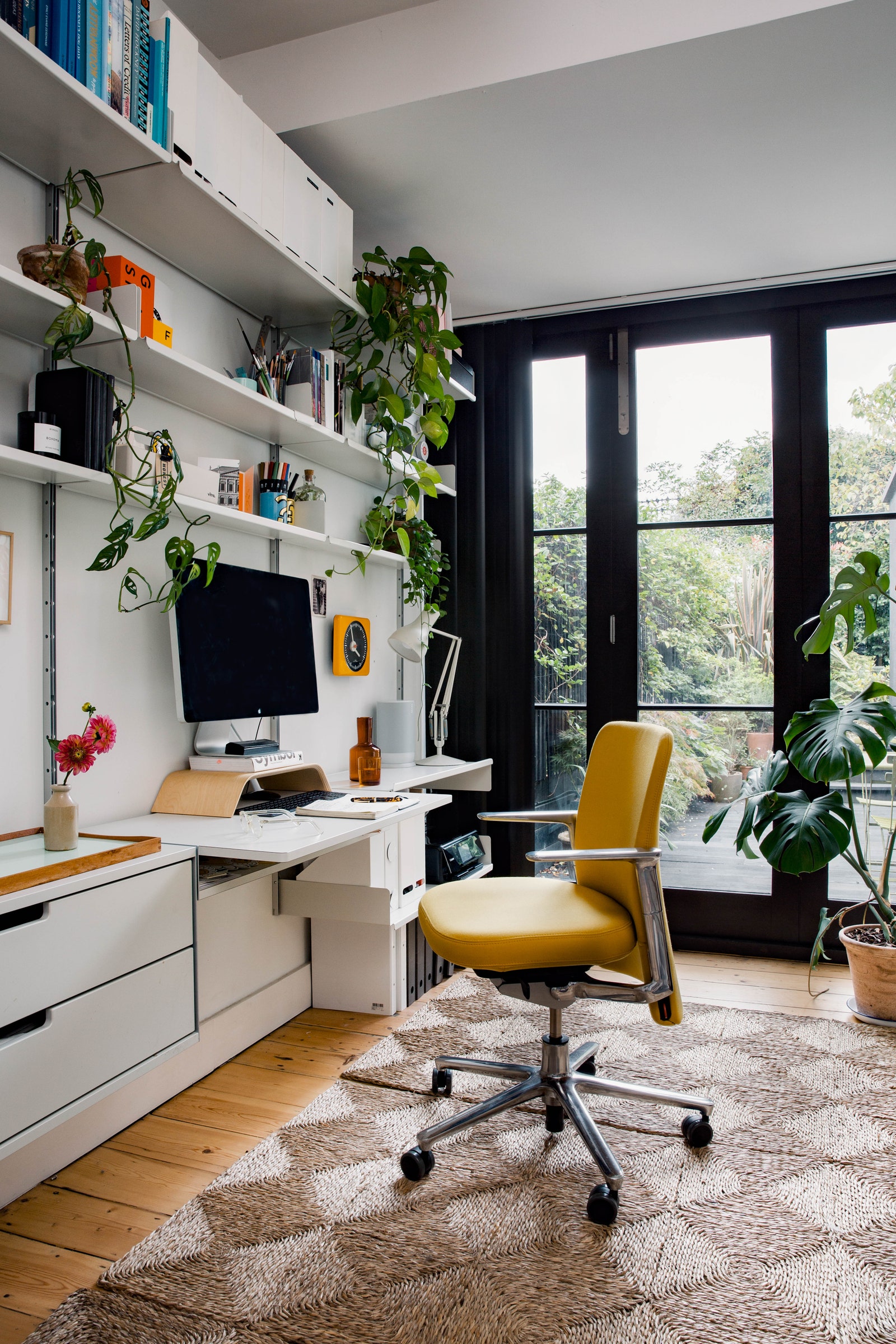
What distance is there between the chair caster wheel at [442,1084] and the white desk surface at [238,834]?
66 cm

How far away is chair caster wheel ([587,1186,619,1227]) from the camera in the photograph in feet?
5.56

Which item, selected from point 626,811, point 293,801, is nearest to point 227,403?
point 293,801

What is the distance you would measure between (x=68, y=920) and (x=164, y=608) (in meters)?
1.02

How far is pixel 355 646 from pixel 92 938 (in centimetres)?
187

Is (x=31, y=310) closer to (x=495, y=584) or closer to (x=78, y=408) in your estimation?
(x=78, y=408)

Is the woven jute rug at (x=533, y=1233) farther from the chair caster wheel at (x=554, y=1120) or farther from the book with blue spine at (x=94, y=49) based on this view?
the book with blue spine at (x=94, y=49)

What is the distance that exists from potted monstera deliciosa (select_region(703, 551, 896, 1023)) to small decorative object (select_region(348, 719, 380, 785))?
1.21 meters

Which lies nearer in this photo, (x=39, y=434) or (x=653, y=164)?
(x=39, y=434)

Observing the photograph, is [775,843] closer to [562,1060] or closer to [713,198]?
[562,1060]

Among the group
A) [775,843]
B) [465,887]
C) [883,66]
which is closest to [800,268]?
[883,66]

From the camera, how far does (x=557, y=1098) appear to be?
2055 mm

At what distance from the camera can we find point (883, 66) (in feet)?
7.14

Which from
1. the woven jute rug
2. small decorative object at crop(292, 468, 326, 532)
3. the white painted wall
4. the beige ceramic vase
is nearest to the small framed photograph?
the white painted wall

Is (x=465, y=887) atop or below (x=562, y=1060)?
atop
